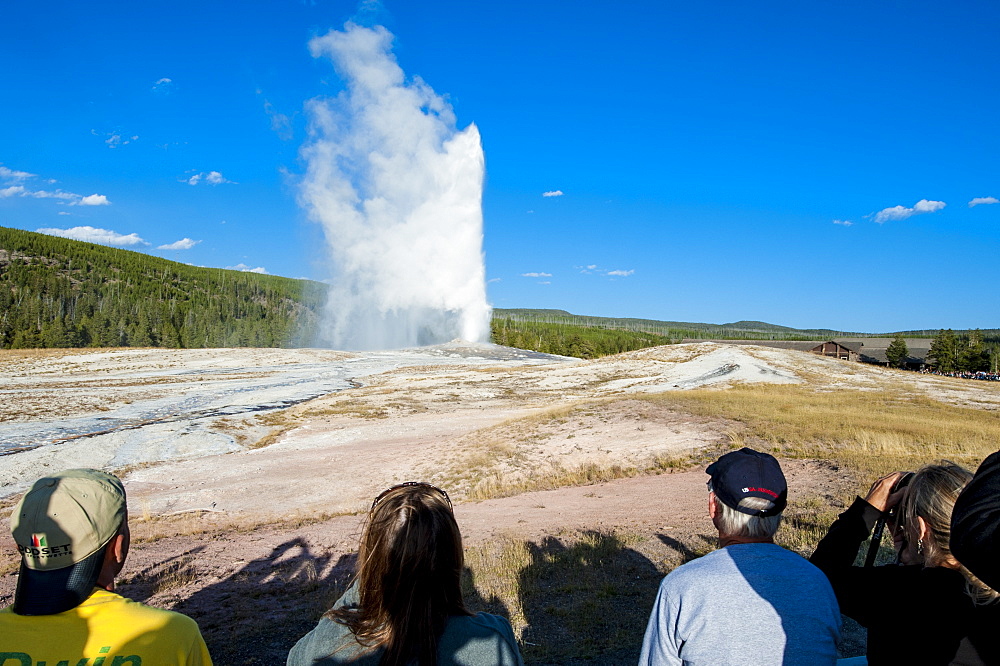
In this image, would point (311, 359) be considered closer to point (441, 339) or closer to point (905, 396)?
point (441, 339)

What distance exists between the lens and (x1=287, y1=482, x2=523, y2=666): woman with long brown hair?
219cm

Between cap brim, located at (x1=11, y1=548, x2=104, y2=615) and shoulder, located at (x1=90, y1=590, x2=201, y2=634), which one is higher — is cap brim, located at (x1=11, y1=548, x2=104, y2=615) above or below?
above

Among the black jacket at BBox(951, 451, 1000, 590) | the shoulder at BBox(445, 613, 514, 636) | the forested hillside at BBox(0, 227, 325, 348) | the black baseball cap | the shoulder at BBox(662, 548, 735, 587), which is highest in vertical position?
the forested hillside at BBox(0, 227, 325, 348)

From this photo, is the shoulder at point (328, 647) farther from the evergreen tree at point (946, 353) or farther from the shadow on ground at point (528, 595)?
the evergreen tree at point (946, 353)

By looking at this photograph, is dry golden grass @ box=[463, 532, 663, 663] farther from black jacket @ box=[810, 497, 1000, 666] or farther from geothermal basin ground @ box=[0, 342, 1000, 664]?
black jacket @ box=[810, 497, 1000, 666]

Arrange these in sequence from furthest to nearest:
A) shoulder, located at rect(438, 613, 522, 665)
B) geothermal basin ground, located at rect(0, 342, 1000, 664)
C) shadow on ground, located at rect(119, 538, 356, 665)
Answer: geothermal basin ground, located at rect(0, 342, 1000, 664), shadow on ground, located at rect(119, 538, 356, 665), shoulder, located at rect(438, 613, 522, 665)

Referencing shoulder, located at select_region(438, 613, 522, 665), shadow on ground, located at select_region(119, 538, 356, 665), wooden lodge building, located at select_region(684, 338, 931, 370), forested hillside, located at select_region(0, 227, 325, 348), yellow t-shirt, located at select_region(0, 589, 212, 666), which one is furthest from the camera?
forested hillside, located at select_region(0, 227, 325, 348)

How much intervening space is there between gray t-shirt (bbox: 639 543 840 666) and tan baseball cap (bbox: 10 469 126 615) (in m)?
2.28

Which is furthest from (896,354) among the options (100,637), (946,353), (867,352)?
(100,637)

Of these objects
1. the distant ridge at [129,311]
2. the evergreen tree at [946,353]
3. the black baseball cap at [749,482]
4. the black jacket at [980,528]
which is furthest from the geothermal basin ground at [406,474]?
the distant ridge at [129,311]

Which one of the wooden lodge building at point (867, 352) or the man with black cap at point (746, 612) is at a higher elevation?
the wooden lodge building at point (867, 352)

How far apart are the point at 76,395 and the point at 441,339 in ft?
206

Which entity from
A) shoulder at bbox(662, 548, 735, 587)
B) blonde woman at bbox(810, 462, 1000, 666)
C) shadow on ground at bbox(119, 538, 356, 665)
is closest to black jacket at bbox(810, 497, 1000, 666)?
blonde woman at bbox(810, 462, 1000, 666)

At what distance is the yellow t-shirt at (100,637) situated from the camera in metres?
2.09
